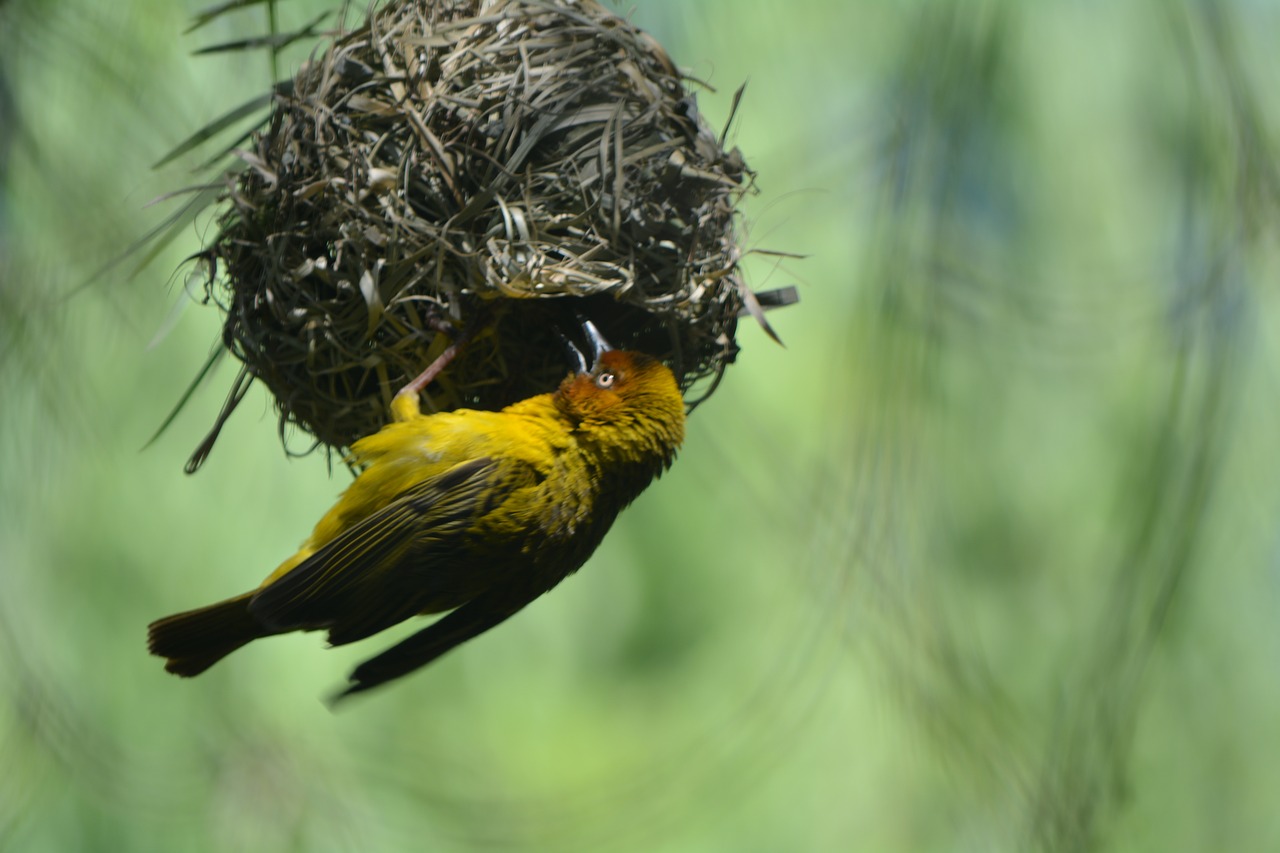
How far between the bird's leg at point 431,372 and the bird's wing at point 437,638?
0.37 meters

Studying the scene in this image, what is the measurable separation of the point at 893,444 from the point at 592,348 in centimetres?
62

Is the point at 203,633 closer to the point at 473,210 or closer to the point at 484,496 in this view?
the point at 484,496

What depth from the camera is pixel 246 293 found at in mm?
2113

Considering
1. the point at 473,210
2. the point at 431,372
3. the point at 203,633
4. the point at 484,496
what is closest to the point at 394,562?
the point at 484,496

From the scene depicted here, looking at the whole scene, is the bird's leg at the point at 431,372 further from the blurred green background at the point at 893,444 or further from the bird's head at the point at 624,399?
the blurred green background at the point at 893,444

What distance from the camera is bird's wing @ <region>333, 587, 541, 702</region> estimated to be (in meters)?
2.13

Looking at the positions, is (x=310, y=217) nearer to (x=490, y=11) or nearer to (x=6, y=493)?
(x=490, y=11)

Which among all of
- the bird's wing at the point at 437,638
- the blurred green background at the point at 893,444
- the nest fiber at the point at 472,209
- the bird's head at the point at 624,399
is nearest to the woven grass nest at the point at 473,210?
the nest fiber at the point at 472,209

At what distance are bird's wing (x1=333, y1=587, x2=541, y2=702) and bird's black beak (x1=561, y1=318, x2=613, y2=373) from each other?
0.43m

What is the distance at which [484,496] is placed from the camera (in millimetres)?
2025

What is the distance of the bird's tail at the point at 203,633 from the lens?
218 centimetres

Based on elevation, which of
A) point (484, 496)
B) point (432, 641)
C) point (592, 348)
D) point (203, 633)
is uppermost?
point (592, 348)

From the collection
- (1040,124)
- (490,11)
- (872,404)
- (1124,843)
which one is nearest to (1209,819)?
(1124,843)

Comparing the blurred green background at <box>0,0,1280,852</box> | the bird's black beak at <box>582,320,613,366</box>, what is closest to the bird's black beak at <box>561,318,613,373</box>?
the bird's black beak at <box>582,320,613,366</box>
